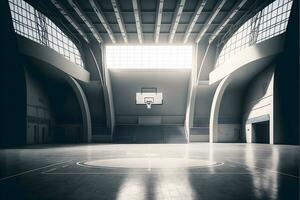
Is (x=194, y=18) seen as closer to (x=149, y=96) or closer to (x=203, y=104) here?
(x=203, y=104)

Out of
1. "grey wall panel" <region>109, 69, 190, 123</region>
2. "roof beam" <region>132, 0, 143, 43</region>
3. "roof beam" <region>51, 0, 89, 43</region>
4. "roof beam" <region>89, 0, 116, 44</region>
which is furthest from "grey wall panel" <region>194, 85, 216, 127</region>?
"roof beam" <region>51, 0, 89, 43</region>

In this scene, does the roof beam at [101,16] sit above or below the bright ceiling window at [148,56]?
above

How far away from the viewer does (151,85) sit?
45.1 meters

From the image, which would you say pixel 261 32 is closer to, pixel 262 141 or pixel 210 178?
pixel 262 141

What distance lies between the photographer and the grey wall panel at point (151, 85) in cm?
4328

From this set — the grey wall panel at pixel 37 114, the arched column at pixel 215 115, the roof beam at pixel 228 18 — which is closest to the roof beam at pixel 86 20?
the grey wall panel at pixel 37 114

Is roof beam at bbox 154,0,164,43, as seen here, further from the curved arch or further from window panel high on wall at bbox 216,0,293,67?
the curved arch

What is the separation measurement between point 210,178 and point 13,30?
24328 millimetres

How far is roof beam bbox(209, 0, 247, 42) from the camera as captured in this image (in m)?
28.4

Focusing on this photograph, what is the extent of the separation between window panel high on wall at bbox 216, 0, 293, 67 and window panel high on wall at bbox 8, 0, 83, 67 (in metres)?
19.9

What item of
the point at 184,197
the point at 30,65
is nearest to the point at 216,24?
the point at 30,65

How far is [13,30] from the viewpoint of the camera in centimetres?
2673

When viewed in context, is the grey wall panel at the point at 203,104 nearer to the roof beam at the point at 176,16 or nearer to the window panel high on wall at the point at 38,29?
the roof beam at the point at 176,16

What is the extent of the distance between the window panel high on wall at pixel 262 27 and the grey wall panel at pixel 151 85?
7243 millimetres
